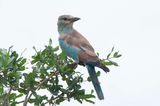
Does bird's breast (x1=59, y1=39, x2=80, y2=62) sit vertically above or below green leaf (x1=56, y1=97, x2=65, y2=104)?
above

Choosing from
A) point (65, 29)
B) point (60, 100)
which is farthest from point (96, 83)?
point (65, 29)

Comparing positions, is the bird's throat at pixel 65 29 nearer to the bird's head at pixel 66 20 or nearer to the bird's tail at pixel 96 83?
the bird's head at pixel 66 20

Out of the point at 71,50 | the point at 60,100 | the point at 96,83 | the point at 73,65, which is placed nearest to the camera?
the point at 60,100

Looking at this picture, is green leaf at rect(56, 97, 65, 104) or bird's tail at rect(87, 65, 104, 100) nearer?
green leaf at rect(56, 97, 65, 104)

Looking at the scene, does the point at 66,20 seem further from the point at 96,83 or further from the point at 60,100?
the point at 60,100

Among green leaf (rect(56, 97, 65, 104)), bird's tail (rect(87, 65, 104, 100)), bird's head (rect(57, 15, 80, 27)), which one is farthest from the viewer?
bird's head (rect(57, 15, 80, 27))

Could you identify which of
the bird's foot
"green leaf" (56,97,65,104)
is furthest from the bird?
"green leaf" (56,97,65,104)

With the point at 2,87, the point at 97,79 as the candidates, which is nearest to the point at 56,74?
the point at 2,87

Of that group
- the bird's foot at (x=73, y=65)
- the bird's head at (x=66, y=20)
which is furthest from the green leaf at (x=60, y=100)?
the bird's head at (x=66, y=20)

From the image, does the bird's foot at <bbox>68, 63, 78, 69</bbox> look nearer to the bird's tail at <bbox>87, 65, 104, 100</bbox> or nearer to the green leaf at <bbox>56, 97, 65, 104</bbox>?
the bird's tail at <bbox>87, 65, 104, 100</bbox>

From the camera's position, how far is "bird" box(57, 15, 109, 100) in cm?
800

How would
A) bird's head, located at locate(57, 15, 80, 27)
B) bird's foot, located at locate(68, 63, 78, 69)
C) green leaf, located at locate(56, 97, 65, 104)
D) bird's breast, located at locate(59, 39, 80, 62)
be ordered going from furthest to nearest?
bird's head, located at locate(57, 15, 80, 27), bird's breast, located at locate(59, 39, 80, 62), bird's foot, located at locate(68, 63, 78, 69), green leaf, located at locate(56, 97, 65, 104)

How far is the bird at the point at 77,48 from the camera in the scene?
8000 millimetres

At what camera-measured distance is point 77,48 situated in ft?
29.8
